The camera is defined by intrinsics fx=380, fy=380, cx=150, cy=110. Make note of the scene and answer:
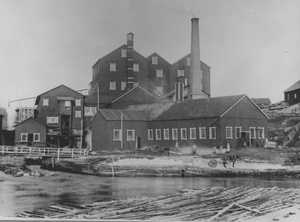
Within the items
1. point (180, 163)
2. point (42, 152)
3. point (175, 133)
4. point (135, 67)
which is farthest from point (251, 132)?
point (42, 152)

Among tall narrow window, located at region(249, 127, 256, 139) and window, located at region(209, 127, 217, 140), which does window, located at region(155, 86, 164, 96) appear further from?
tall narrow window, located at region(249, 127, 256, 139)

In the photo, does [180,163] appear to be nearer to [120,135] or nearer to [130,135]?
[130,135]

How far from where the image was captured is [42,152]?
14.5 meters

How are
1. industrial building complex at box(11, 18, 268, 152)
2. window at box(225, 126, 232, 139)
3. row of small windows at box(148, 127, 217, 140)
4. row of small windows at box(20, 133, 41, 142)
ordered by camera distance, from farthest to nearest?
1. row of small windows at box(148, 127, 217, 140)
2. window at box(225, 126, 232, 139)
3. row of small windows at box(20, 133, 41, 142)
4. industrial building complex at box(11, 18, 268, 152)

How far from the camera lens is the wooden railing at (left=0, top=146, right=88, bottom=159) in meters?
12.4

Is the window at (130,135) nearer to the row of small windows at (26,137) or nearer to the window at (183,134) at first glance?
the window at (183,134)

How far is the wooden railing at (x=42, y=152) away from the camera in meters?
12.4

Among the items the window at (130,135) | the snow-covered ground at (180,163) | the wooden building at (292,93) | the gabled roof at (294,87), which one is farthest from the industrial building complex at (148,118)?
the gabled roof at (294,87)

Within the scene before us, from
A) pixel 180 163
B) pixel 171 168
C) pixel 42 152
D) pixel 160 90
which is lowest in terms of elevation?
pixel 171 168

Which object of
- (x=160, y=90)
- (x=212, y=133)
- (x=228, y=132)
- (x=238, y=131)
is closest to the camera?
(x=160, y=90)

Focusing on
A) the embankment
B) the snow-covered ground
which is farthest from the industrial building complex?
the snow-covered ground

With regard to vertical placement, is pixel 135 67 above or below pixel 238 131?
above

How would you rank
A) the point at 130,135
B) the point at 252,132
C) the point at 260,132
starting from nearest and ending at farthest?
the point at 260,132, the point at 252,132, the point at 130,135

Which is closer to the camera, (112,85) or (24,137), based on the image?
(112,85)
